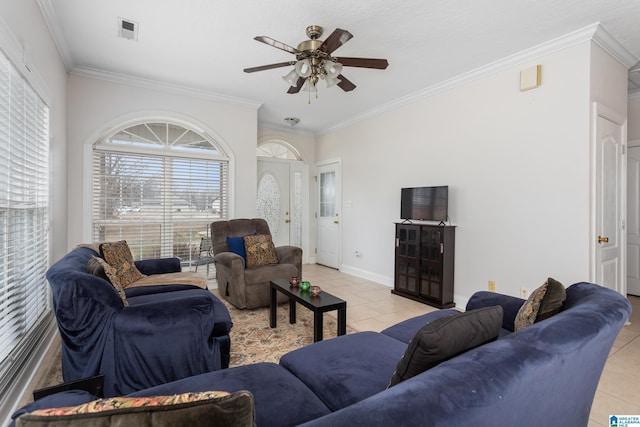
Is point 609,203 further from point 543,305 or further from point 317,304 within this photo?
point 317,304

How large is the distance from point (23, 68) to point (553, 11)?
152 inches

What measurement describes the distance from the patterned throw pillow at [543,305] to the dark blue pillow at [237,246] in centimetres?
304

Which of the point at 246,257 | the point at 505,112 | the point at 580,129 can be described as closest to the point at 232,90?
the point at 246,257

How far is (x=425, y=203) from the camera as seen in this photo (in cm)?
399

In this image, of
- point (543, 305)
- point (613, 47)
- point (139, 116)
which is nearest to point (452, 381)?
point (543, 305)

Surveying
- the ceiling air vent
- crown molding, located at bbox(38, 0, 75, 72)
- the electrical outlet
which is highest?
the ceiling air vent

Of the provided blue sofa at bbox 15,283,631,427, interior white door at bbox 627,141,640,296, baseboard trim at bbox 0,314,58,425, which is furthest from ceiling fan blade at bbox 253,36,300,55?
interior white door at bbox 627,141,640,296

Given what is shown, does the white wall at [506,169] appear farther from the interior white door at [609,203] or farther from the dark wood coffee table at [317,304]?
the dark wood coffee table at [317,304]

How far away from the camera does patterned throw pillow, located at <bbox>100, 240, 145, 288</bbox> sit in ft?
8.81

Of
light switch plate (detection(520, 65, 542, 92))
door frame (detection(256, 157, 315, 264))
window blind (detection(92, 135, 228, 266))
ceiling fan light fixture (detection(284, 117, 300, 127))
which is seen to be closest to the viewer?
light switch plate (detection(520, 65, 542, 92))

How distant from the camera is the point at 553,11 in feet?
8.14

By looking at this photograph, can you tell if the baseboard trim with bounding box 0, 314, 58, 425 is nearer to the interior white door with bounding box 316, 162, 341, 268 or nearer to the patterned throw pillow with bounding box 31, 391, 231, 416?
the patterned throw pillow with bounding box 31, 391, 231, 416

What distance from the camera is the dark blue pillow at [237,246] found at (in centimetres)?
392

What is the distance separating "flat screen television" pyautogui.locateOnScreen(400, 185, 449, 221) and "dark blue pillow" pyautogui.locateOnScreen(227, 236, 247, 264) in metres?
2.14
